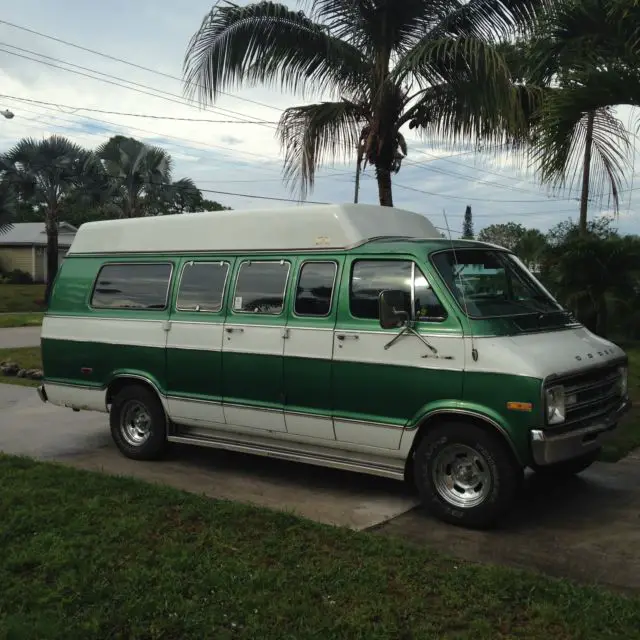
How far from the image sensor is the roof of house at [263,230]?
6207mm

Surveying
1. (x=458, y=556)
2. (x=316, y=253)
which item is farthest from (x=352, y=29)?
(x=458, y=556)

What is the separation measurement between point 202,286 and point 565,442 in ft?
11.9

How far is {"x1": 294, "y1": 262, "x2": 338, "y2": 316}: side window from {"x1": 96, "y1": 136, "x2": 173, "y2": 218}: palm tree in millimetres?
29566

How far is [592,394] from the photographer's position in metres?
5.49

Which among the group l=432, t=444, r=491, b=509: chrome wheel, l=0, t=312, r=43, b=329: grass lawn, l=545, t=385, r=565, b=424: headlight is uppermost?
l=545, t=385, r=565, b=424: headlight

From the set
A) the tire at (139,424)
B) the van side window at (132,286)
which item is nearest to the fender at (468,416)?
the tire at (139,424)

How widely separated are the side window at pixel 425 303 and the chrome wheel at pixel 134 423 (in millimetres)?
3250

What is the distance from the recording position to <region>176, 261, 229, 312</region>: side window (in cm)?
682

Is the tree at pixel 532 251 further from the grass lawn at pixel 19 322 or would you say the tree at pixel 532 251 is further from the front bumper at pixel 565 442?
the grass lawn at pixel 19 322

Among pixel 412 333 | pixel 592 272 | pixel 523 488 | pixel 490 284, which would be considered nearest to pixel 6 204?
pixel 592 272

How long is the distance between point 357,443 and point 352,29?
250 inches

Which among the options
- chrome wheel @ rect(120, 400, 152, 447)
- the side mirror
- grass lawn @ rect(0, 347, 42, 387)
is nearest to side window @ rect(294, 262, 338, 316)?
the side mirror

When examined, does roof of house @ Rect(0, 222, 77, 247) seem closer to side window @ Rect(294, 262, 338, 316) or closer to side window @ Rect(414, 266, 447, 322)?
side window @ Rect(294, 262, 338, 316)

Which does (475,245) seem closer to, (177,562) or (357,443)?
(357,443)
